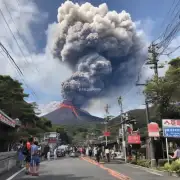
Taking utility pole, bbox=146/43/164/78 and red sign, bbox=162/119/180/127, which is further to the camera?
utility pole, bbox=146/43/164/78

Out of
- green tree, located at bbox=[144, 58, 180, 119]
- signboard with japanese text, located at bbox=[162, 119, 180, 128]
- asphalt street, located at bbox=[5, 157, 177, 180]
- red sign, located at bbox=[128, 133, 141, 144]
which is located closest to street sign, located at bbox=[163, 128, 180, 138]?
signboard with japanese text, located at bbox=[162, 119, 180, 128]

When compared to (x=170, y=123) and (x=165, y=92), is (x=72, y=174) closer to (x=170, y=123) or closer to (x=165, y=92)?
(x=170, y=123)

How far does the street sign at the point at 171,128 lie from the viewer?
874 inches

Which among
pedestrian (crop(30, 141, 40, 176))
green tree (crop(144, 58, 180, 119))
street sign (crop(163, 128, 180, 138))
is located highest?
green tree (crop(144, 58, 180, 119))

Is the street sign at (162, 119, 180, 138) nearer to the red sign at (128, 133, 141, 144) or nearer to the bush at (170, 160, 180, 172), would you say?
the bush at (170, 160, 180, 172)

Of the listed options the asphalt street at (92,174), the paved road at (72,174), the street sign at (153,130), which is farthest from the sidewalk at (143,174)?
the street sign at (153,130)

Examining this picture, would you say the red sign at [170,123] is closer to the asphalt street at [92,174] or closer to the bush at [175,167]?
the asphalt street at [92,174]

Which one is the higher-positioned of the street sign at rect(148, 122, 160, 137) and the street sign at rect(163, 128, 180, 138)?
the street sign at rect(148, 122, 160, 137)

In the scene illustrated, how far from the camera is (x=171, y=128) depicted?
2234 cm

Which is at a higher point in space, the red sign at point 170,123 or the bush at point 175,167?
the red sign at point 170,123

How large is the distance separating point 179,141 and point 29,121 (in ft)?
108

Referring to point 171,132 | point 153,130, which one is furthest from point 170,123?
point 153,130

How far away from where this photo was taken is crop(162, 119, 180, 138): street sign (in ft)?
72.8

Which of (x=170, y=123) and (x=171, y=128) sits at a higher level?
(x=170, y=123)
